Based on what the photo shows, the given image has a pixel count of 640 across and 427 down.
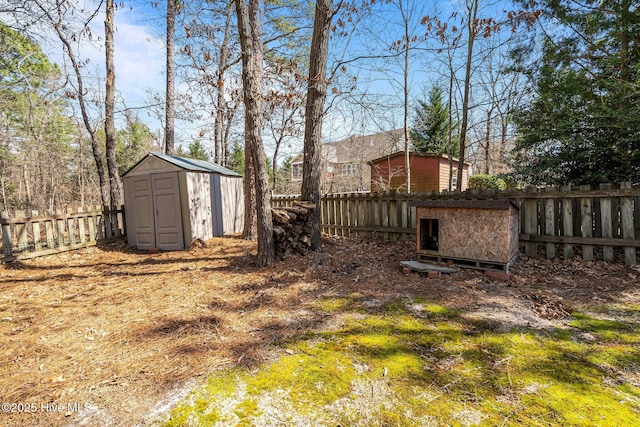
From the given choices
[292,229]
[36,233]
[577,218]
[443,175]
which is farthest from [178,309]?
[443,175]

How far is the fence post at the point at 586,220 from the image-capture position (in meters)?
4.79

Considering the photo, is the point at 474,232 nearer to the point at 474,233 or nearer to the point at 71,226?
the point at 474,233

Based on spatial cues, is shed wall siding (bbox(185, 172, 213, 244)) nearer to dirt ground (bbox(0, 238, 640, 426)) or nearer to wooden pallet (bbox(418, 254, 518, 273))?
dirt ground (bbox(0, 238, 640, 426))

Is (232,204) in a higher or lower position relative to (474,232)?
higher

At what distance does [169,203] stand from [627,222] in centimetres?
907

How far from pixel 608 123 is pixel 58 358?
8.38m

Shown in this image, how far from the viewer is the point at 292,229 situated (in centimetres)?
560

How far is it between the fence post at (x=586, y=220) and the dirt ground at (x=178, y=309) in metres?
0.20

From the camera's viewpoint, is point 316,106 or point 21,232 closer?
point 316,106

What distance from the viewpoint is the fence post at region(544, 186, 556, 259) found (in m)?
5.06

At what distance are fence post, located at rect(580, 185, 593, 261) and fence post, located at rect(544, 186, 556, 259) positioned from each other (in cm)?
37

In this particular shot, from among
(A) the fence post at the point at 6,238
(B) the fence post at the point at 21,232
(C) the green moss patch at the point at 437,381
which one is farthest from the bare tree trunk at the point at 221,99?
(C) the green moss patch at the point at 437,381

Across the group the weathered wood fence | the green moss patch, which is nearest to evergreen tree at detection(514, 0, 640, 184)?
the weathered wood fence

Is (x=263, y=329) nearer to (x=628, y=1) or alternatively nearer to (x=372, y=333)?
(x=372, y=333)
